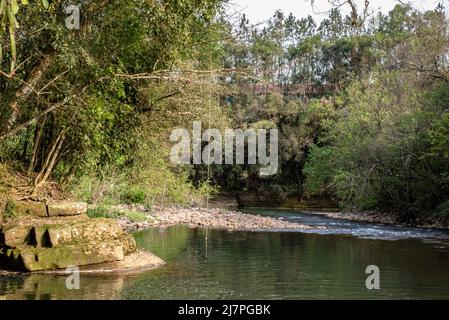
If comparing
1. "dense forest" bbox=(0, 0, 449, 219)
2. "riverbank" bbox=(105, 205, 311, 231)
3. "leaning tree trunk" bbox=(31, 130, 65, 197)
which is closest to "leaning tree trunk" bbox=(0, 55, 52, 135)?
"dense forest" bbox=(0, 0, 449, 219)

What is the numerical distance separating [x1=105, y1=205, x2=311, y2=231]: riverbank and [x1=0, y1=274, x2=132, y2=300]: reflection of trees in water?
39.6 ft

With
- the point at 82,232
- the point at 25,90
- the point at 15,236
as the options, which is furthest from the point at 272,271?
the point at 25,90

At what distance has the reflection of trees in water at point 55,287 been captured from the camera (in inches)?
434

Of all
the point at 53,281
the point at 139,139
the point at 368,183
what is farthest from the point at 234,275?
the point at 368,183

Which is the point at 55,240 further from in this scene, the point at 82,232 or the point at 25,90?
the point at 25,90

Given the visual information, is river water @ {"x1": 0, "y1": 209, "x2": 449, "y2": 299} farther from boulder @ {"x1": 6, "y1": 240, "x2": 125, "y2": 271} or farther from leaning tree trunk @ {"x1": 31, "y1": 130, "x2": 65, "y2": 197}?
leaning tree trunk @ {"x1": 31, "y1": 130, "x2": 65, "y2": 197}

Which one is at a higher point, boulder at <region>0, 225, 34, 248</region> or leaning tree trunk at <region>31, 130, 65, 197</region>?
leaning tree trunk at <region>31, 130, 65, 197</region>

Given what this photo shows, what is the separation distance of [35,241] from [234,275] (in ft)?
15.4

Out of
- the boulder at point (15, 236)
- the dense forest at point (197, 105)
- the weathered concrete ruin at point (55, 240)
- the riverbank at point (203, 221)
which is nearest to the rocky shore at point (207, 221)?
the riverbank at point (203, 221)

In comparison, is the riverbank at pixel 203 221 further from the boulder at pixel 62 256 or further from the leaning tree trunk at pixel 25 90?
the leaning tree trunk at pixel 25 90

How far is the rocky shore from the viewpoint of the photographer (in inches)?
1073

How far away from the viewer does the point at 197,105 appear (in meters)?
17.6

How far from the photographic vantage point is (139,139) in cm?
1691

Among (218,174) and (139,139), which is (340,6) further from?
(218,174)
